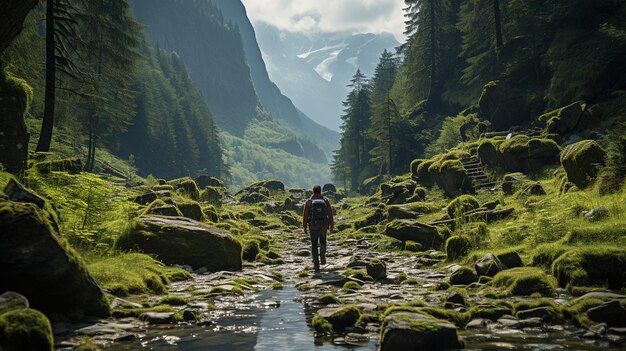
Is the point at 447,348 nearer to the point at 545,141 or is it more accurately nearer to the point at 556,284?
the point at 556,284

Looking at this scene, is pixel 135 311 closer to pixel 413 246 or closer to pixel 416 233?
pixel 413 246

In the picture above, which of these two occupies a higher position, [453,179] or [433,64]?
[433,64]

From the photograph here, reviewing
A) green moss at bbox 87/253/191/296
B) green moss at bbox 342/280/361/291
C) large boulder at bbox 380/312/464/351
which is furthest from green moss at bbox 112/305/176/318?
green moss at bbox 342/280/361/291

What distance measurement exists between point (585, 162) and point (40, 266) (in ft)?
46.5

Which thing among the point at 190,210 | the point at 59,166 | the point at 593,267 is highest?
the point at 59,166

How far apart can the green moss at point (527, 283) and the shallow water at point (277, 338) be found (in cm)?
227

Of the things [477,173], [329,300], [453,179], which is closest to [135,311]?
[329,300]

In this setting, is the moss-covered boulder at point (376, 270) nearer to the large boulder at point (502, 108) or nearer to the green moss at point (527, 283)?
the green moss at point (527, 283)

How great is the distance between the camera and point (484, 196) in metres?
21.0

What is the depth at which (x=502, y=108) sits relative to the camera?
3159 cm

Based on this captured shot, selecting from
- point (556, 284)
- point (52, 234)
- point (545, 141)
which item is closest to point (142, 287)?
point (52, 234)

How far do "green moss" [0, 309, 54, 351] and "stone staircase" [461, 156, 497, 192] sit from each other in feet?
69.9

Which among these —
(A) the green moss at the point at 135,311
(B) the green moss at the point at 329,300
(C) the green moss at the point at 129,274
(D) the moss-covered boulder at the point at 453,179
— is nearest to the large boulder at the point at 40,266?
(A) the green moss at the point at 135,311

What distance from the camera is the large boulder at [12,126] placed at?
10938mm
